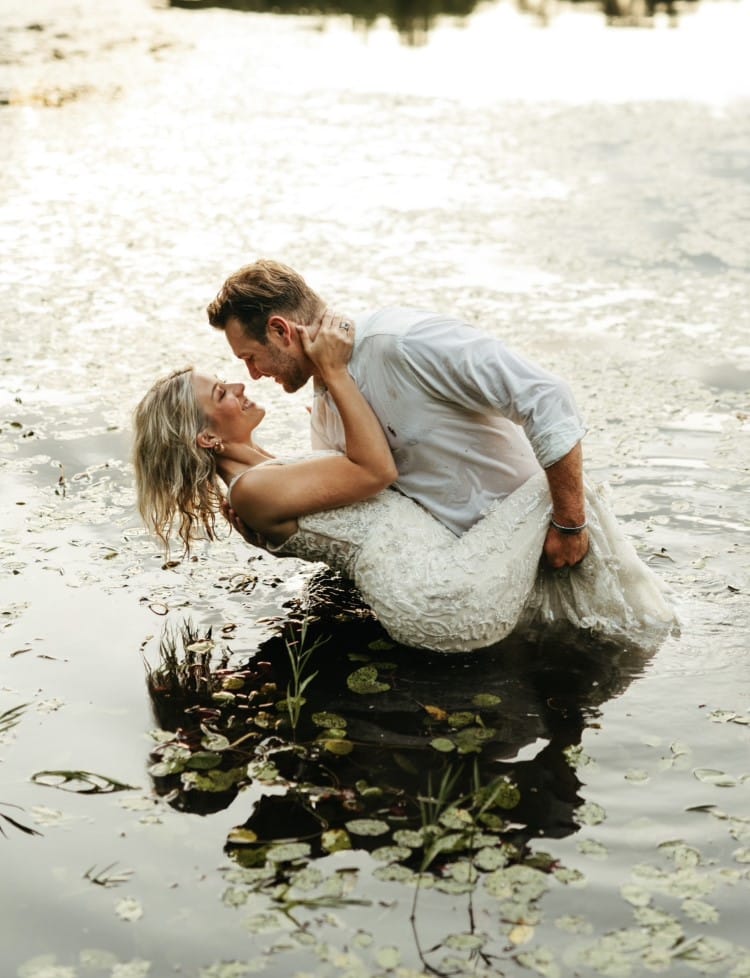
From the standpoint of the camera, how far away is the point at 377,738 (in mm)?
5121

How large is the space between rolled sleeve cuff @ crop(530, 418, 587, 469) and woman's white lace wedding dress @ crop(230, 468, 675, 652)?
481 mm

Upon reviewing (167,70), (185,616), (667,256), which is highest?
(167,70)

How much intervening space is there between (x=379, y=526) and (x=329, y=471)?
0.33m

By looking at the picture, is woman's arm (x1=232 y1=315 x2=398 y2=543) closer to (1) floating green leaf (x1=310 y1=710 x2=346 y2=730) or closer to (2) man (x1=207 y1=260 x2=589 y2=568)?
(2) man (x1=207 y1=260 x2=589 y2=568)

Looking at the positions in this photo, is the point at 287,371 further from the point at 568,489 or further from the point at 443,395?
the point at 568,489

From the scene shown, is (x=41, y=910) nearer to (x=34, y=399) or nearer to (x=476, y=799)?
(x=476, y=799)

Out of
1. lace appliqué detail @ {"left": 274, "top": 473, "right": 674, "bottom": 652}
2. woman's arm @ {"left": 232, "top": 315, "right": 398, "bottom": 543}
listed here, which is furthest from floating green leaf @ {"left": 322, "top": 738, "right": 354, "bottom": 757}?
woman's arm @ {"left": 232, "top": 315, "right": 398, "bottom": 543}

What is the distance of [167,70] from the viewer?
19078 mm

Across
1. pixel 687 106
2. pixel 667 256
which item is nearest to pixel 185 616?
pixel 667 256

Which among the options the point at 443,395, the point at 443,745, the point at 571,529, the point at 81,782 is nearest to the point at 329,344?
the point at 443,395

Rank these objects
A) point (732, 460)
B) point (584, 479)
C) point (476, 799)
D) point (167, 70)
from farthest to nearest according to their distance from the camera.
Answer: point (167, 70) < point (732, 460) < point (584, 479) < point (476, 799)

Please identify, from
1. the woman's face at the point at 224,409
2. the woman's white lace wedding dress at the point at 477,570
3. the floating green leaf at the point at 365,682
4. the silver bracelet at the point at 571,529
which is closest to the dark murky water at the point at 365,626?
the floating green leaf at the point at 365,682

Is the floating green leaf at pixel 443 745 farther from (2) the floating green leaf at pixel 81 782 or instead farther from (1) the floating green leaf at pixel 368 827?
(2) the floating green leaf at pixel 81 782

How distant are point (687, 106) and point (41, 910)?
1467cm
